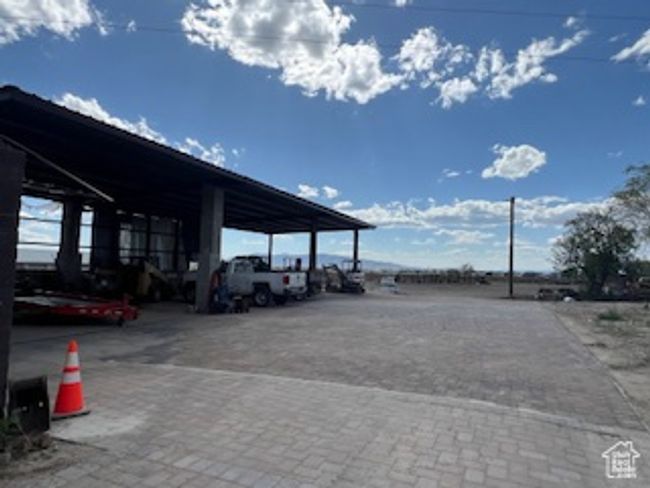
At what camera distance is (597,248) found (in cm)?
3956

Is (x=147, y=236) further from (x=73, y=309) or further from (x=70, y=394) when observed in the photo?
(x=70, y=394)

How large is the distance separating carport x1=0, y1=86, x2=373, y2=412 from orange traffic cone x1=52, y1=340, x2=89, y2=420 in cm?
78

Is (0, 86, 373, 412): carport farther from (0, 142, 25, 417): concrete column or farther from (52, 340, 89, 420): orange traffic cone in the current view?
(52, 340, 89, 420): orange traffic cone

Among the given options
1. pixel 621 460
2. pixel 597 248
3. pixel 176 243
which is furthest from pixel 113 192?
pixel 597 248

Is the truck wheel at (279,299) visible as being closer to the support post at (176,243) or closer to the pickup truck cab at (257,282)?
the pickup truck cab at (257,282)

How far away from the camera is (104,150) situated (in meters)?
14.4

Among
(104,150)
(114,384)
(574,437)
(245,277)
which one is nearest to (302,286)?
(245,277)

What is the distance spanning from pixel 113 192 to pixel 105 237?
18.1 feet

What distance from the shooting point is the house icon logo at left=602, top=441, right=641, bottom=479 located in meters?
3.91

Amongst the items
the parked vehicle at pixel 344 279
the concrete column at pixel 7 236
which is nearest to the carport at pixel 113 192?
the concrete column at pixel 7 236

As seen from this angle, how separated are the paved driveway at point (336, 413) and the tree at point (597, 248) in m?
33.8

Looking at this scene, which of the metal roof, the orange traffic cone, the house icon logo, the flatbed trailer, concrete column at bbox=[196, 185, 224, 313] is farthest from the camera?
concrete column at bbox=[196, 185, 224, 313]

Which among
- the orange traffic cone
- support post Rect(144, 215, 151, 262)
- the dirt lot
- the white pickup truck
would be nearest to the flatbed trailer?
the white pickup truck

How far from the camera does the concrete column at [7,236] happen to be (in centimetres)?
416
